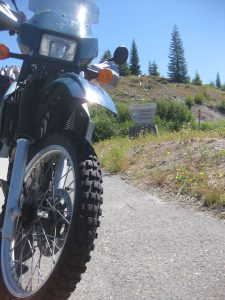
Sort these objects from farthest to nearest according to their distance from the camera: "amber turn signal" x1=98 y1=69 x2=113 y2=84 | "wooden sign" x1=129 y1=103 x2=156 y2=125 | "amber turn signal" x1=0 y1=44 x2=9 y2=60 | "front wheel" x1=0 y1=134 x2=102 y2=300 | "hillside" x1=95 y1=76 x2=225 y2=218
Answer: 1. "wooden sign" x1=129 y1=103 x2=156 y2=125
2. "hillside" x1=95 y1=76 x2=225 y2=218
3. "amber turn signal" x1=98 y1=69 x2=113 y2=84
4. "amber turn signal" x1=0 y1=44 x2=9 y2=60
5. "front wheel" x1=0 y1=134 x2=102 y2=300

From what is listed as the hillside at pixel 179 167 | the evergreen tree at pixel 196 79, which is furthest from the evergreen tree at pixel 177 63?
the hillside at pixel 179 167

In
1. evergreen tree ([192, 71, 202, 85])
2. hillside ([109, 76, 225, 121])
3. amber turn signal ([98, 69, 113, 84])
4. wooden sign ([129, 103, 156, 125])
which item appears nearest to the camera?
amber turn signal ([98, 69, 113, 84])

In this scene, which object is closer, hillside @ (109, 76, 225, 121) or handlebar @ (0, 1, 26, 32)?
handlebar @ (0, 1, 26, 32)

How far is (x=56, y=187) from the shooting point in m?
2.53

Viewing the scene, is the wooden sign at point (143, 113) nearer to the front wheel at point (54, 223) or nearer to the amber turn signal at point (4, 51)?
the amber turn signal at point (4, 51)

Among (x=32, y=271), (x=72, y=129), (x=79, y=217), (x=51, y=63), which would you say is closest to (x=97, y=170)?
(x=79, y=217)

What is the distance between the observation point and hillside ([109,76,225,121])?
52.0 m

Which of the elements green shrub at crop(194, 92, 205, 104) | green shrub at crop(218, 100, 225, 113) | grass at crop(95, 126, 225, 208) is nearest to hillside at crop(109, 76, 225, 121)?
green shrub at crop(218, 100, 225, 113)

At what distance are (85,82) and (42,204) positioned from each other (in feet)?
2.47

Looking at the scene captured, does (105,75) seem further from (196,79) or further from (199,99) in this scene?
(196,79)

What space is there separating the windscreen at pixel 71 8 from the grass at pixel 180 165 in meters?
2.75

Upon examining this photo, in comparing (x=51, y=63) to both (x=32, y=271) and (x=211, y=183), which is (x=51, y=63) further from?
(x=211, y=183)

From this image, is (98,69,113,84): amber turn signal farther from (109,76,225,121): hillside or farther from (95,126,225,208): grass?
(109,76,225,121): hillside

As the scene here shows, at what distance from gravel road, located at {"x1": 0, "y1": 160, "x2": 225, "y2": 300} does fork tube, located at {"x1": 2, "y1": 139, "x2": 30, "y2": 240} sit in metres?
0.66
